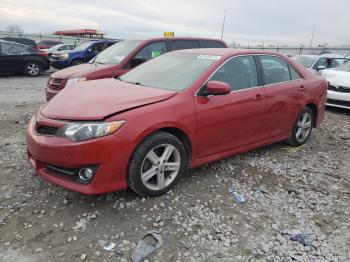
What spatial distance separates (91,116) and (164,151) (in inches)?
33.8

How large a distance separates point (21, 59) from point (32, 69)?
1.95 feet

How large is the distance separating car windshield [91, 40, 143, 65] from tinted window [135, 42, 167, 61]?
21 cm

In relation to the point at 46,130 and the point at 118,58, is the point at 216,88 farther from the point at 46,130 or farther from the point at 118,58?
the point at 118,58

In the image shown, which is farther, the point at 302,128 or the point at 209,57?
the point at 302,128

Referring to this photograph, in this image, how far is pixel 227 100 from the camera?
13.9ft

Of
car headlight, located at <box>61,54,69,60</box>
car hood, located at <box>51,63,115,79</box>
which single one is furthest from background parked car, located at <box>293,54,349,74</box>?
car headlight, located at <box>61,54,69,60</box>

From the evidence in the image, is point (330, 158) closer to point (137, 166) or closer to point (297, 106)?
point (297, 106)

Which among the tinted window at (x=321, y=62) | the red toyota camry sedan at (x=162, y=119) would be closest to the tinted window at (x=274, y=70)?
the red toyota camry sedan at (x=162, y=119)

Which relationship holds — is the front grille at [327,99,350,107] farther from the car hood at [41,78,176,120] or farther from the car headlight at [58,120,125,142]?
the car headlight at [58,120,125,142]

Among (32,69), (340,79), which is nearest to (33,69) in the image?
(32,69)

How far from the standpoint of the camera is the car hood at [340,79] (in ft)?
27.8

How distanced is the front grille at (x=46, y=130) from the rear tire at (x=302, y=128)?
3.71m

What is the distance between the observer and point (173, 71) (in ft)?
14.6

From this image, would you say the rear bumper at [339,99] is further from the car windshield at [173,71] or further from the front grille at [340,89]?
the car windshield at [173,71]
